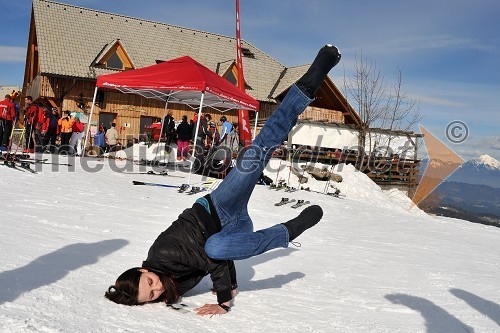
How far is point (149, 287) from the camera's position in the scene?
3.08 m

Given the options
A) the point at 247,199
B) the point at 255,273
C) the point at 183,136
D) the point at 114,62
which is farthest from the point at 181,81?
the point at 114,62

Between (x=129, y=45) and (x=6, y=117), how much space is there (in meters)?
18.0

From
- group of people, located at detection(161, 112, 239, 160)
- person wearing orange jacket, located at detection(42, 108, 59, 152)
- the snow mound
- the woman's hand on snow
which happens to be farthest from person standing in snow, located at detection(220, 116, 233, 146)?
the woman's hand on snow

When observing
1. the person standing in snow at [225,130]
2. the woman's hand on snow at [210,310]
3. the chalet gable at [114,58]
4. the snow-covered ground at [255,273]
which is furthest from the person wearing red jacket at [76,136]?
the woman's hand on snow at [210,310]

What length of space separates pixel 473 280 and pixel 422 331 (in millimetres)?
2181

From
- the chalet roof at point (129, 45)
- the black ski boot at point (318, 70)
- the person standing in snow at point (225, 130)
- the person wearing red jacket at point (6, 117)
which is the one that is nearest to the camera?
the black ski boot at point (318, 70)

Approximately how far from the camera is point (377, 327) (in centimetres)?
331

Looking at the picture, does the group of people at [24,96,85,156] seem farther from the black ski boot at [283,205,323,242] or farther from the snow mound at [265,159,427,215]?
the black ski boot at [283,205,323,242]

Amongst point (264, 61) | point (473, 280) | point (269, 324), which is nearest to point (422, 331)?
point (269, 324)

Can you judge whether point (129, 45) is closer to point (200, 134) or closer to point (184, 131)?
point (184, 131)

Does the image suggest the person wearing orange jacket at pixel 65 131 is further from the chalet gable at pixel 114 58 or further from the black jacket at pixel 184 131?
the chalet gable at pixel 114 58

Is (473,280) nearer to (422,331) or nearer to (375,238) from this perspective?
(422,331)

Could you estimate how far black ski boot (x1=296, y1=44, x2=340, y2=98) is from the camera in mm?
3611

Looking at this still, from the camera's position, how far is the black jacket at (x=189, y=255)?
3.17 meters
